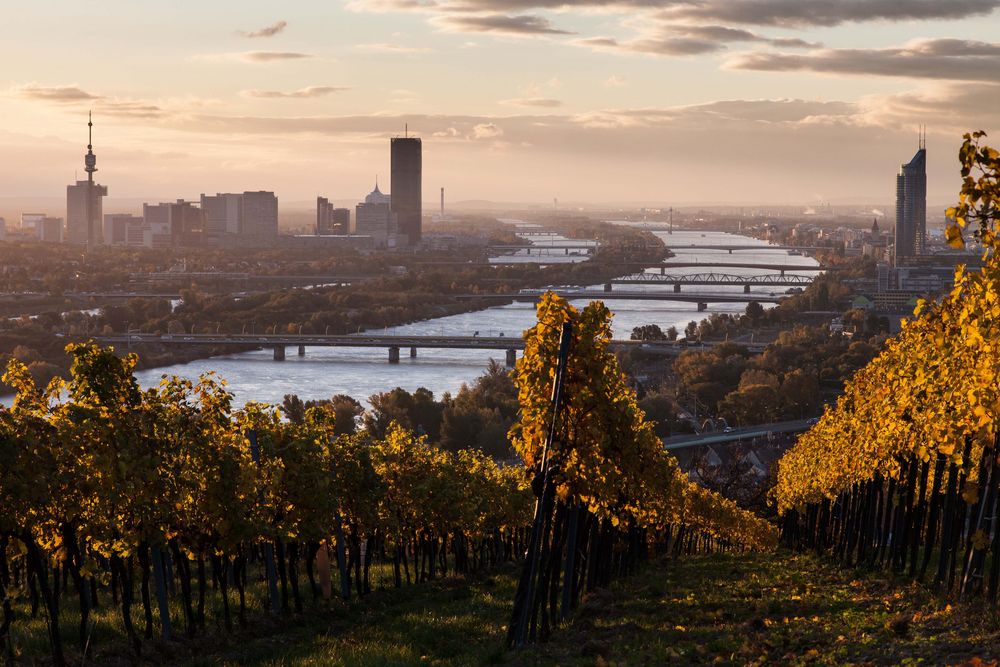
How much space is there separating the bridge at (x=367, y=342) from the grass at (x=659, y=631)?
279 feet

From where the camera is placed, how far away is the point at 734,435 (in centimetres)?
6906

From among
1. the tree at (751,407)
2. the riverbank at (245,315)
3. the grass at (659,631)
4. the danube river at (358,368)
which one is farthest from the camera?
the riverbank at (245,315)

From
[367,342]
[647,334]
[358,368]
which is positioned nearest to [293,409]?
[358,368]

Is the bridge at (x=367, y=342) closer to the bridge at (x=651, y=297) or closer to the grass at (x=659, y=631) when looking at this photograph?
the bridge at (x=651, y=297)

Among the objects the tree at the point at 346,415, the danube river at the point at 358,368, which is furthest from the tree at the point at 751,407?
the tree at the point at 346,415

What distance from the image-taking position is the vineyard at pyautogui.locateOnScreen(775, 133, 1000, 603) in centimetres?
1013

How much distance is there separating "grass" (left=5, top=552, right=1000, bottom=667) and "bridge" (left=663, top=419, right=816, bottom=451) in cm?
4579

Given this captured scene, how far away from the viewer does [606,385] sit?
14031 mm

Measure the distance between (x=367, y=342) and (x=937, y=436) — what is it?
97605 millimetres

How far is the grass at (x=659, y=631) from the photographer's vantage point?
1098 cm

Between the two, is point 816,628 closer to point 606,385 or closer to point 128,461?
point 606,385

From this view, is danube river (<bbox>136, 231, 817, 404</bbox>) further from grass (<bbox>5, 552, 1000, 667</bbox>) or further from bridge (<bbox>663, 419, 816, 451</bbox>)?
grass (<bbox>5, 552, 1000, 667</bbox>)

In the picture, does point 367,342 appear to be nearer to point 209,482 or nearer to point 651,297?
point 651,297

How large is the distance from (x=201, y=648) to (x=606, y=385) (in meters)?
5.41
